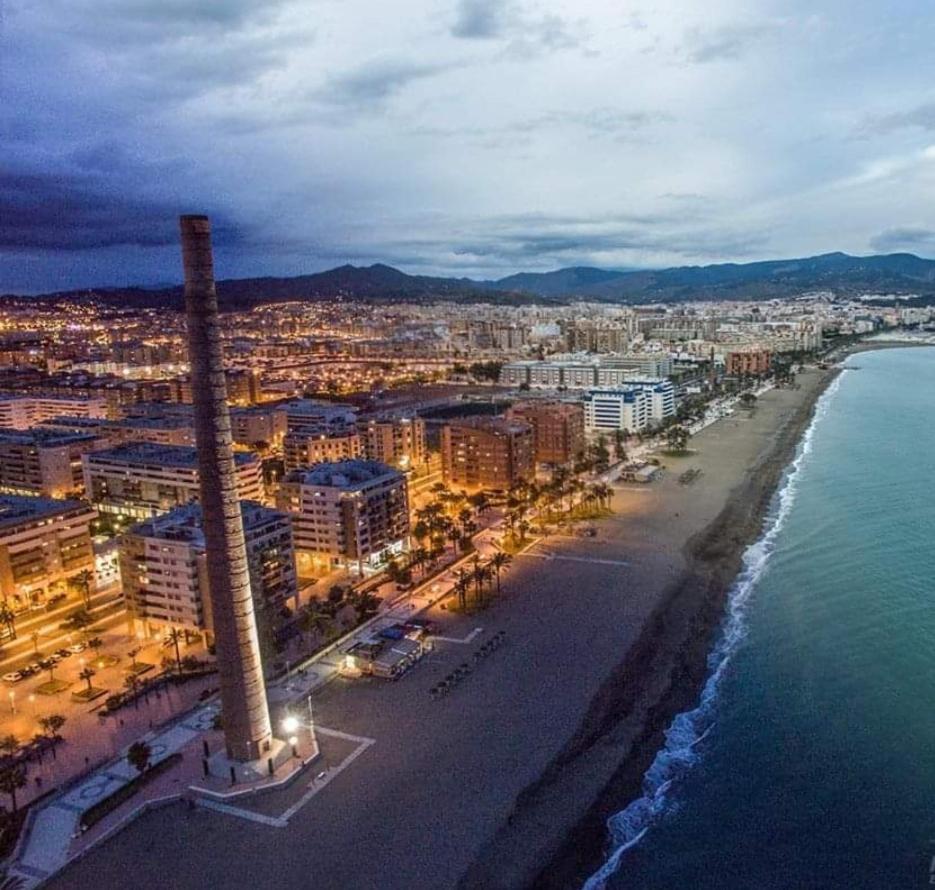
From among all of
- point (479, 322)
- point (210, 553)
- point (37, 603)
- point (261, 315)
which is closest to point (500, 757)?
point (210, 553)

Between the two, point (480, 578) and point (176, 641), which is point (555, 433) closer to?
point (480, 578)

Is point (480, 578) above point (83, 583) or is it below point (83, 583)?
below

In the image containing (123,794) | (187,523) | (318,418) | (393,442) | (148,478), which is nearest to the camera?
(123,794)

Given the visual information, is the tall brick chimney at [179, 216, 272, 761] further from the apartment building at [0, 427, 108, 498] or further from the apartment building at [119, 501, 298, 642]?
the apartment building at [0, 427, 108, 498]

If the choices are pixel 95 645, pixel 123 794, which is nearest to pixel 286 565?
pixel 95 645

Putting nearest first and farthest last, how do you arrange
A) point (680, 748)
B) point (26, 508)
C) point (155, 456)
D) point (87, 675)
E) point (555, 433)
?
point (680, 748) < point (87, 675) < point (26, 508) < point (155, 456) < point (555, 433)

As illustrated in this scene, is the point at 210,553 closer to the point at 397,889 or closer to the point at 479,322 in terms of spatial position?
the point at 397,889

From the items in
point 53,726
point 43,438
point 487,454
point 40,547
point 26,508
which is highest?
point 43,438
